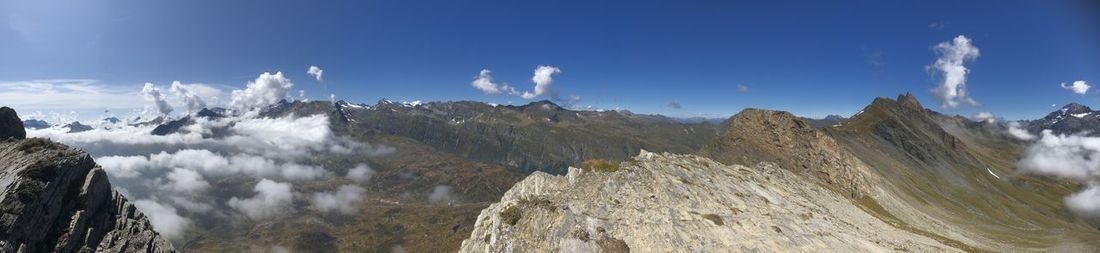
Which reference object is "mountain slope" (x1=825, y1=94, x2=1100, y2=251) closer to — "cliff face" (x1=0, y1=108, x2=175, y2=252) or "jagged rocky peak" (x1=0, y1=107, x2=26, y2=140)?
"cliff face" (x1=0, y1=108, x2=175, y2=252)

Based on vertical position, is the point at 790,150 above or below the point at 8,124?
below

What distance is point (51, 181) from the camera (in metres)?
37.4

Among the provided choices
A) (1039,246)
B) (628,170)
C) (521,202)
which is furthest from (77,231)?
(1039,246)

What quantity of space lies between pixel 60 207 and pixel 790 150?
125 metres

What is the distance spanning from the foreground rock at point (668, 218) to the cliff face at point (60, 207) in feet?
119

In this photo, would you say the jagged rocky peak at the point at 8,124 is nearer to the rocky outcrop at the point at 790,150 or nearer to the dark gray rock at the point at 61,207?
the dark gray rock at the point at 61,207

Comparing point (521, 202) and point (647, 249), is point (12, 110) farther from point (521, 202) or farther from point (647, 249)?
point (647, 249)

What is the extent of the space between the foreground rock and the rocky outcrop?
30633mm

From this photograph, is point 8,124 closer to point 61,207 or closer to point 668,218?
point 61,207

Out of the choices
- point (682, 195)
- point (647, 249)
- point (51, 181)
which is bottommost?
point (647, 249)

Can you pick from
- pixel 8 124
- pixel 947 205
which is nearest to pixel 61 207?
pixel 8 124

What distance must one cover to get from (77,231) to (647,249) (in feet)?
168

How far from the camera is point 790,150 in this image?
118m

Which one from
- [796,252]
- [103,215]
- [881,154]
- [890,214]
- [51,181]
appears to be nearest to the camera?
[51,181]
